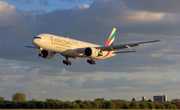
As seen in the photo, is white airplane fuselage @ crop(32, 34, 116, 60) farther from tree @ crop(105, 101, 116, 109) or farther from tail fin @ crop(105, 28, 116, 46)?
tail fin @ crop(105, 28, 116, 46)

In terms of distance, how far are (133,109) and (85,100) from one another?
9.31 metres

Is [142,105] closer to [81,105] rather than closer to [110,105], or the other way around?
[110,105]

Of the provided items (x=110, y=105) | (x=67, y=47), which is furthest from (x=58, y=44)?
(x=110, y=105)

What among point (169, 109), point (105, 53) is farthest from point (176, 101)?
point (105, 53)

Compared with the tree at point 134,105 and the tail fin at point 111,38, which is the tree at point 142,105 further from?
the tail fin at point 111,38

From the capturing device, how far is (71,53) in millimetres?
60188

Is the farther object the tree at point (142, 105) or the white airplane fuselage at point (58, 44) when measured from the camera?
the tree at point (142, 105)

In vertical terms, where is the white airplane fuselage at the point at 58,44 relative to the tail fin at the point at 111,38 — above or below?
below

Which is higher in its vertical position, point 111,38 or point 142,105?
point 111,38

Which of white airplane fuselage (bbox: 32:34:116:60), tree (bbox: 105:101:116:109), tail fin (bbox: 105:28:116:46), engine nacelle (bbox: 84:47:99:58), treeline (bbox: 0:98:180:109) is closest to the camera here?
treeline (bbox: 0:98:180:109)

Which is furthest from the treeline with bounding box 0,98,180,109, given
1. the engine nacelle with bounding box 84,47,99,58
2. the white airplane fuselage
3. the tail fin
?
the tail fin

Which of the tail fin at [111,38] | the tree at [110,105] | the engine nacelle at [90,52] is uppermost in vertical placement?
the tail fin at [111,38]

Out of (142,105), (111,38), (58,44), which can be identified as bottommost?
(142,105)

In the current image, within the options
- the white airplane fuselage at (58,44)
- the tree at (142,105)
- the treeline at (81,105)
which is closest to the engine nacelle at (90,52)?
the white airplane fuselage at (58,44)
